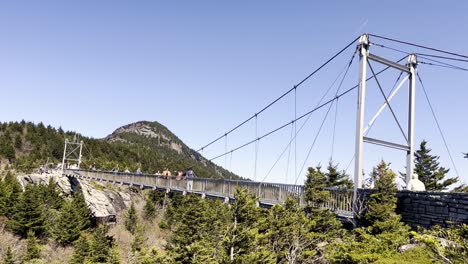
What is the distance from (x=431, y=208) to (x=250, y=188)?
762 cm

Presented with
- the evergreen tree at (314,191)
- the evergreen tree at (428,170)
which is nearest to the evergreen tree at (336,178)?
the evergreen tree at (428,170)

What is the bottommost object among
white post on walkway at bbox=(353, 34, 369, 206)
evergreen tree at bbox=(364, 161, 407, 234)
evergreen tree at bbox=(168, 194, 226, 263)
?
evergreen tree at bbox=(168, 194, 226, 263)

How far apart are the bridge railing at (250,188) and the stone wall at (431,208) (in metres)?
1.62

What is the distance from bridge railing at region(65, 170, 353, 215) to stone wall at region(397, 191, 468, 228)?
1620mm

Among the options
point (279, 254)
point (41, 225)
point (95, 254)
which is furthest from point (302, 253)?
point (41, 225)

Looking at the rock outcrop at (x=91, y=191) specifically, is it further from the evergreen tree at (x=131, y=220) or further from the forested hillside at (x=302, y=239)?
the forested hillside at (x=302, y=239)

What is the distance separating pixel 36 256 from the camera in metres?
34.0

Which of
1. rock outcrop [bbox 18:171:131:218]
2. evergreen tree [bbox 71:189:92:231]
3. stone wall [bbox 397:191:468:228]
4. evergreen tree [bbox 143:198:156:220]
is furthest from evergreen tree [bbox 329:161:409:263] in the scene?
evergreen tree [bbox 143:198:156:220]

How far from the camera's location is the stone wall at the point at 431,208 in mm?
9227

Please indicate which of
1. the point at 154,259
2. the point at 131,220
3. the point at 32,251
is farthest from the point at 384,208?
the point at 131,220

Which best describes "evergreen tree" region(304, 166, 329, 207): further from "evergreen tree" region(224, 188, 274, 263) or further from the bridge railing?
"evergreen tree" region(224, 188, 274, 263)

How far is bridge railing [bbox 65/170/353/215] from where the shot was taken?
1296 centimetres

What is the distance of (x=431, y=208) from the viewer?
10.1 metres

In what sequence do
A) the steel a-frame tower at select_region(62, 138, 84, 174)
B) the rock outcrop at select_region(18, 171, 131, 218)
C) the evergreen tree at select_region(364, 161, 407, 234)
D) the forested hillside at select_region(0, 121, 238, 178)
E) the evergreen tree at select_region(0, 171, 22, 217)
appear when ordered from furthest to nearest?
the forested hillside at select_region(0, 121, 238, 178), the steel a-frame tower at select_region(62, 138, 84, 174), the rock outcrop at select_region(18, 171, 131, 218), the evergreen tree at select_region(0, 171, 22, 217), the evergreen tree at select_region(364, 161, 407, 234)
